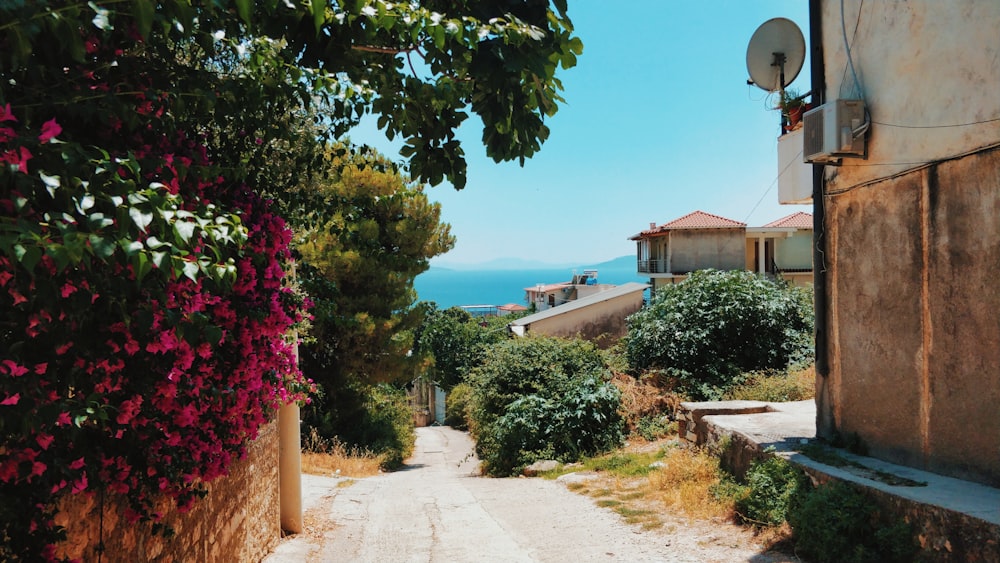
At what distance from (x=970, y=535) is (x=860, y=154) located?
4.09 meters

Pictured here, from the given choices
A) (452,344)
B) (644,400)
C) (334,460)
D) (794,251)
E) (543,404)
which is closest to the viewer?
(644,400)

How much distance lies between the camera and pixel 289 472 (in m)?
7.57

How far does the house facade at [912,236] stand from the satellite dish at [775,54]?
2.71ft

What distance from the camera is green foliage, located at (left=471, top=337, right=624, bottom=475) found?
13.9 m

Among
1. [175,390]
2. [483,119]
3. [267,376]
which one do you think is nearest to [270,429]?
[267,376]

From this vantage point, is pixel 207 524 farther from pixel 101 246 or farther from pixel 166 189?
pixel 101 246

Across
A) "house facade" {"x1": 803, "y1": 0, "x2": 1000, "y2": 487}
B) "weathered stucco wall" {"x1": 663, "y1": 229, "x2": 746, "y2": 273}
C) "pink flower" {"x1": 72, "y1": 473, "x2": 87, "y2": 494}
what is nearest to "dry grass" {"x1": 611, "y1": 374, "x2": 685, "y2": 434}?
"house facade" {"x1": 803, "y1": 0, "x2": 1000, "y2": 487}

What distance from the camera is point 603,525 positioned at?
315 inches

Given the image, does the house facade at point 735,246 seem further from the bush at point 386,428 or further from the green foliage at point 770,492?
the green foliage at point 770,492

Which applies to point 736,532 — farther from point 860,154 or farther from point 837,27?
point 837,27

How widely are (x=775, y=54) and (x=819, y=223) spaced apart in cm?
261

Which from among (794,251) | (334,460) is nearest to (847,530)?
(334,460)

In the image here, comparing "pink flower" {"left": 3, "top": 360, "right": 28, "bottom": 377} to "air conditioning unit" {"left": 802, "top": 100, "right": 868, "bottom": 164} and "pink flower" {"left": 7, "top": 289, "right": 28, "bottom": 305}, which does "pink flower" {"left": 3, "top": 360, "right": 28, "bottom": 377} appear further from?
"air conditioning unit" {"left": 802, "top": 100, "right": 868, "bottom": 164}

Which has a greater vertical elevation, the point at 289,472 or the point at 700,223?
the point at 700,223
